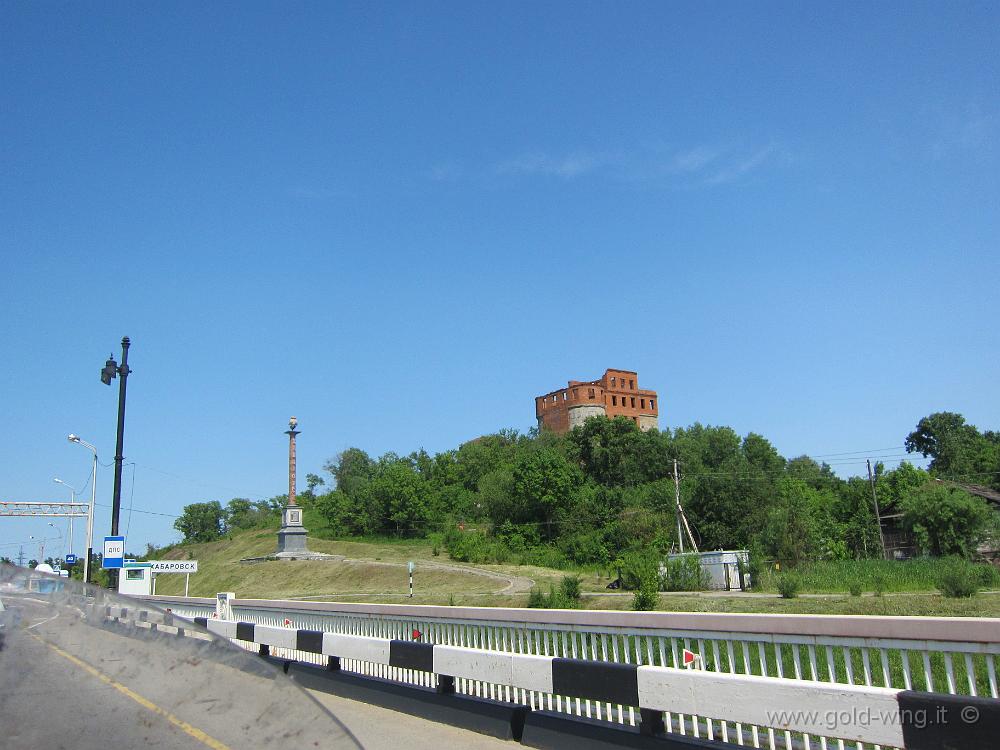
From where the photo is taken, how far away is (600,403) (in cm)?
12275

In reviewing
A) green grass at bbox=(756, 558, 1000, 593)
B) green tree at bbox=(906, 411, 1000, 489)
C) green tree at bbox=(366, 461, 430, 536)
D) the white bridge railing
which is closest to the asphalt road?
the white bridge railing

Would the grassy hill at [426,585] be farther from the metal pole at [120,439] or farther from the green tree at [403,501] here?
the metal pole at [120,439]

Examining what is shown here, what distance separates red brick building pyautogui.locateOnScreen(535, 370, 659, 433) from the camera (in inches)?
4808

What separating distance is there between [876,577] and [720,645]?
32.1m

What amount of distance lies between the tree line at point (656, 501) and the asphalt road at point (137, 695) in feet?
168

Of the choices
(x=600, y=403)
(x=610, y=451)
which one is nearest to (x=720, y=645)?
(x=610, y=451)

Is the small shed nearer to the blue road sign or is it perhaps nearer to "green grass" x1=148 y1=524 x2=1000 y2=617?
"green grass" x1=148 y1=524 x2=1000 y2=617

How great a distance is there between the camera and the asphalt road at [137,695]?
2.61m

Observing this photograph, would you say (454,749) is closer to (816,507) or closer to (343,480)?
(816,507)

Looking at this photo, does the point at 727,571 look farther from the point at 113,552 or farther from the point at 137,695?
the point at 137,695

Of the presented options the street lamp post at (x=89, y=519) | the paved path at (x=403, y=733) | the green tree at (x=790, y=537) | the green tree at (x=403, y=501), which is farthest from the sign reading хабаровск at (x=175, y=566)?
the green tree at (x=403, y=501)

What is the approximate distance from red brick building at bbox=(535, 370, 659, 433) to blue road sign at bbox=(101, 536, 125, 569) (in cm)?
9881

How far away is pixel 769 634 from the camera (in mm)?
5535

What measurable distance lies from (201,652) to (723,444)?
105983 millimetres
